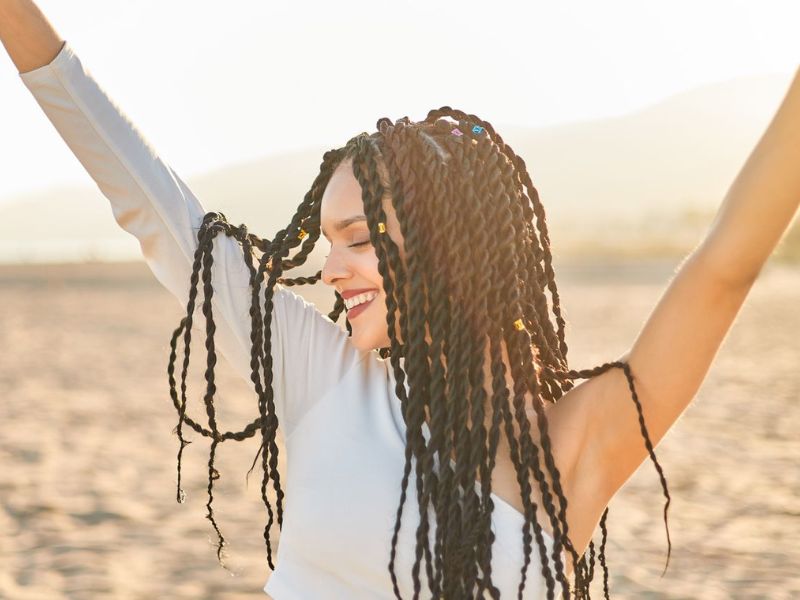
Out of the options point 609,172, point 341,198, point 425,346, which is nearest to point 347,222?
point 341,198

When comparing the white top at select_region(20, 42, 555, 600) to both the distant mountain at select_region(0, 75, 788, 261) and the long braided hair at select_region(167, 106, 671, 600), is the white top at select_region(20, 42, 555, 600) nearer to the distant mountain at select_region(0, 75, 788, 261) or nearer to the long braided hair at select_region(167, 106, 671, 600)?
the long braided hair at select_region(167, 106, 671, 600)

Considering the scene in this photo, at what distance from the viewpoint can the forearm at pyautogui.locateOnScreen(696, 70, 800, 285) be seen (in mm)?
1593

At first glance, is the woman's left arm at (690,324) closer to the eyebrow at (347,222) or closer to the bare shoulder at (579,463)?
the bare shoulder at (579,463)

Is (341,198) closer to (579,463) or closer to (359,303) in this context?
(359,303)

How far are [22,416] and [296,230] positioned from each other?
18.7 feet

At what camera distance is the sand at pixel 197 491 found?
4.03 meters

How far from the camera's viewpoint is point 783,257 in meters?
30.2

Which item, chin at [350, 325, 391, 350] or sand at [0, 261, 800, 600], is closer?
chin at [350, 325, 391, 350]

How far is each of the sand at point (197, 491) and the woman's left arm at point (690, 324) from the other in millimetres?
2262

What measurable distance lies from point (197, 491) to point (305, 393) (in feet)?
11.7

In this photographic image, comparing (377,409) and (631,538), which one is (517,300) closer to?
(377,409)

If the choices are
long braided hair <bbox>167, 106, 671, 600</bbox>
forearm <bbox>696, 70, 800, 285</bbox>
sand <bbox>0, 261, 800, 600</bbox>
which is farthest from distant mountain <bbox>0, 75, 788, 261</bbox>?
forearm <bbox>696, 70, 800, 285</bbox>

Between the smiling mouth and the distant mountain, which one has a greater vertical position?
the distant mountain

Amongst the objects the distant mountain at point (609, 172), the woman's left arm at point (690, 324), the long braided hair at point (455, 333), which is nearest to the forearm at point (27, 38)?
the long braided hair at point (455, 333)
